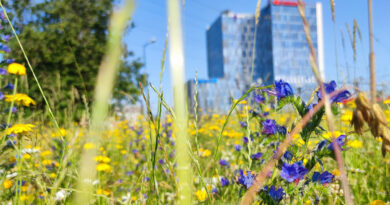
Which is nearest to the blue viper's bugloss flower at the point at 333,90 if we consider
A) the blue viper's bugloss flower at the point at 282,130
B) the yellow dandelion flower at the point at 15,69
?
the blue viper's bugloss flower at the point at 282,130

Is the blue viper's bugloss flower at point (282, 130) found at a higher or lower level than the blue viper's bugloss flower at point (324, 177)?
higher

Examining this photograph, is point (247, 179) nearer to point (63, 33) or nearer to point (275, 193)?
point (275, 193)

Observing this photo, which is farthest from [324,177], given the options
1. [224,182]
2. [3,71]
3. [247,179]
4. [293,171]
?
[3,71]

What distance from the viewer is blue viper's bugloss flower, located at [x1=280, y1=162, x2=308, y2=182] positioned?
2.40 ft

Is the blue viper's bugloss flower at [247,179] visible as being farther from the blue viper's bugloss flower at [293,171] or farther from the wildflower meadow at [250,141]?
the blue viper's bugloss flower at [293,171]

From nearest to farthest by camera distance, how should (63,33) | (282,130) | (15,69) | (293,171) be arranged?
(293,171), (282,130), (15,69), (63,33)

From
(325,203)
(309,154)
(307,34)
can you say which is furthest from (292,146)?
(325,203)

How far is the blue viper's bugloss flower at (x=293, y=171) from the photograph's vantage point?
2.40ft

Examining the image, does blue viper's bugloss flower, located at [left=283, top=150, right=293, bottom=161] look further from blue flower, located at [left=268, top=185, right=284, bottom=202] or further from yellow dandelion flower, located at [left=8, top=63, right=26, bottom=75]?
yellow dandelion flower, located at [left=8, top=63, right=26, bottom=75]

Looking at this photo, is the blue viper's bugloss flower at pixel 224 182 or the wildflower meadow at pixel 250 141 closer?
the wildflower meadow at pixel 250 141

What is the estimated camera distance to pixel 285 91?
0.78 metres

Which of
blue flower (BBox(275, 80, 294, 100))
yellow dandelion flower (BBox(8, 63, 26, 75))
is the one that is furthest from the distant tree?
blue flower (BBox(275, 80, 294, 100))

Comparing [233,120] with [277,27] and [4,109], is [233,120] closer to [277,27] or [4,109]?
[4,109]

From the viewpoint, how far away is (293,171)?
738 millimetres
